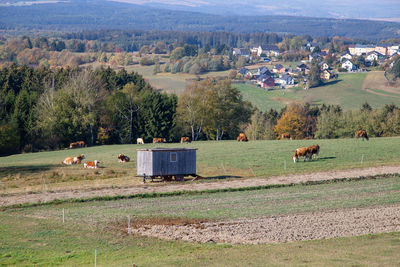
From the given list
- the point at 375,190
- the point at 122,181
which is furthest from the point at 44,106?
the point at 375,190

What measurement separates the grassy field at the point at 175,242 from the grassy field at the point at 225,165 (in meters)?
8.80

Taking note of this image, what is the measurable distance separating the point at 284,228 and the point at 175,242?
5.19 meters

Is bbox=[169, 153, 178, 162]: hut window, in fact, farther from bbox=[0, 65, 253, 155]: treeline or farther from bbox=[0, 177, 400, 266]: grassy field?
bbox=[0, 65, 253, 155]: treeline

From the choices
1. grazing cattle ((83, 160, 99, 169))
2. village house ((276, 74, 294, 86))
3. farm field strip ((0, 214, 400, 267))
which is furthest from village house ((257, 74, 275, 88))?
farm field strip ((0, 214, 400, 267))

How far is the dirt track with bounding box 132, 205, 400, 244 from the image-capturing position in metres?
23.0

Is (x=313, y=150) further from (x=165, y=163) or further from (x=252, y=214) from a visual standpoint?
(x=252, y=214)

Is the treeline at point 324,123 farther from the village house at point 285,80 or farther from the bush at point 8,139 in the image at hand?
the village house at point 285,80

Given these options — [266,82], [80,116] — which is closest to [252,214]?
[80,116]

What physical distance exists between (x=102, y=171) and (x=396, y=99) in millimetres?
100408

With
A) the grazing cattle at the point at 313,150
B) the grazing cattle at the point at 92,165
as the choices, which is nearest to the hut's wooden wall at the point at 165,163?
the grazing cattle at the point at 92,165

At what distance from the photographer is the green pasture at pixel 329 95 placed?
435 ft

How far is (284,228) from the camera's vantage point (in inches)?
969

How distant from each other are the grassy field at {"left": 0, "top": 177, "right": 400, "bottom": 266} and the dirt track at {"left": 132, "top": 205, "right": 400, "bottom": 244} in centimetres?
89

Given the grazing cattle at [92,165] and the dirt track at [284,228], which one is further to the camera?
the grazing cattle at [92,165]
